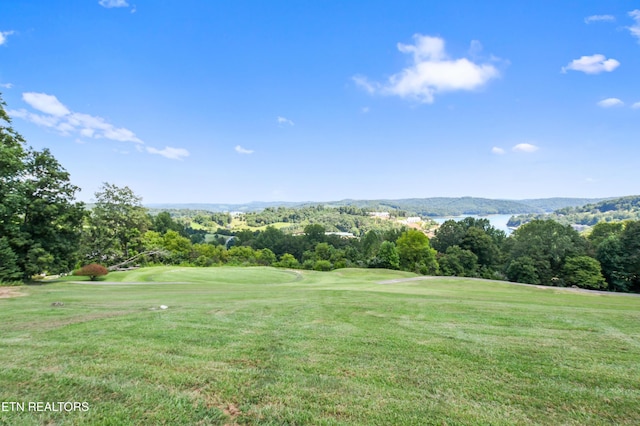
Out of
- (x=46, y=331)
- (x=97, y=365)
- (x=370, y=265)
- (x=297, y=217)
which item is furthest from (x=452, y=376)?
(x=297, y=217)

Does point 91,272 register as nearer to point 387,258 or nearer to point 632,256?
point 387,258

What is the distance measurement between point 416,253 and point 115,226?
170 ft

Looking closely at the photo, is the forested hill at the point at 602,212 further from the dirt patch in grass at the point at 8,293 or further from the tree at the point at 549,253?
the dirt patch in grass at the point at 8,293

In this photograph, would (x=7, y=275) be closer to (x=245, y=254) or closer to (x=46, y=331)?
(x=46, y=331)

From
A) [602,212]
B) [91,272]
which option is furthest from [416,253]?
[602,212]

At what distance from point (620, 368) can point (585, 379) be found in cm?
109

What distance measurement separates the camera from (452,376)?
449cm

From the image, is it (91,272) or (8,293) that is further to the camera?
(91,272)

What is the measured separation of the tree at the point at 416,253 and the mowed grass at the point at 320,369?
5045cm

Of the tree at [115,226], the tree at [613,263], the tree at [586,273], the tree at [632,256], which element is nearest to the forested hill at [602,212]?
the tree at [613,263]

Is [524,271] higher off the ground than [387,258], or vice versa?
[387,258]

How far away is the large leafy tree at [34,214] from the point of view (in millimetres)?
16781

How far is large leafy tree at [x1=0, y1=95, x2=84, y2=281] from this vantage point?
16.8 m

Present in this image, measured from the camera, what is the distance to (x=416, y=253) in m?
58.2
